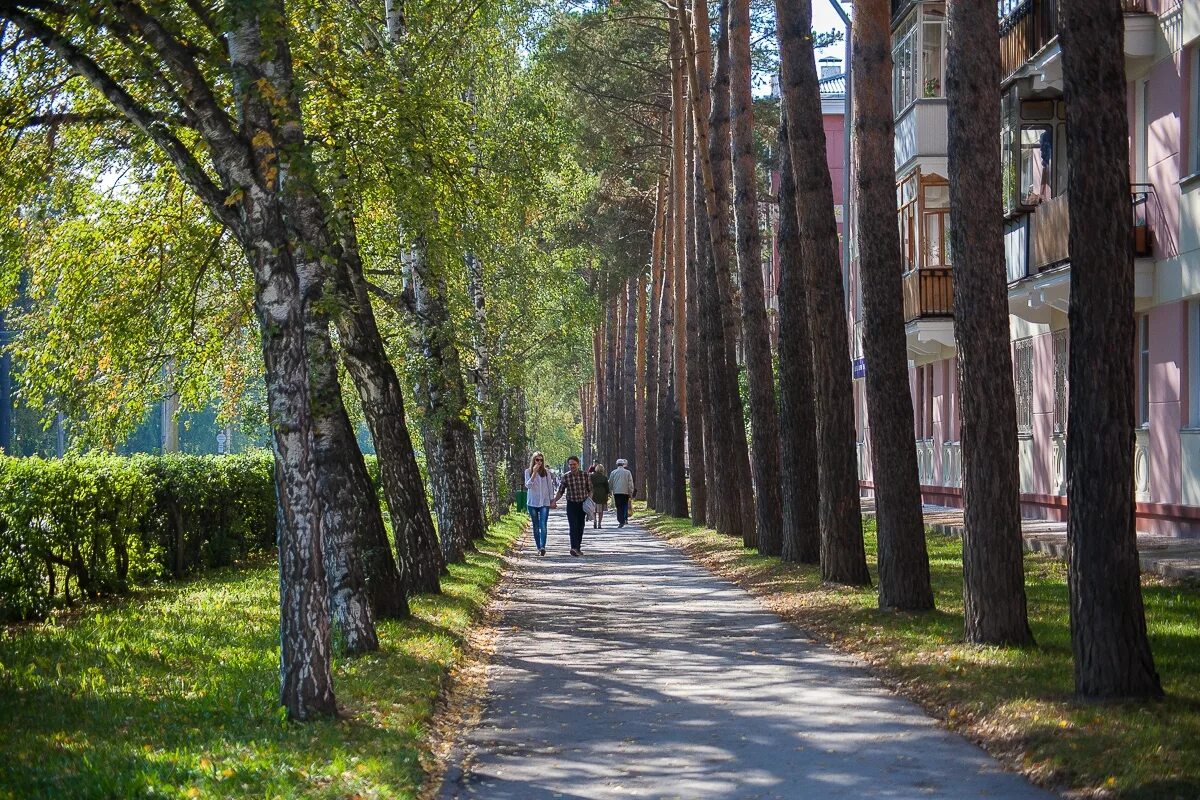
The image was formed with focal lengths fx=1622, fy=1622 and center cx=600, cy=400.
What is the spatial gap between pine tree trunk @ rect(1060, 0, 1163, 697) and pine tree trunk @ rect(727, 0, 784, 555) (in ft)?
49.6

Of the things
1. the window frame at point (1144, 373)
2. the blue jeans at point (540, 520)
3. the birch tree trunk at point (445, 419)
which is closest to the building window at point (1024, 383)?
the window frame at point (1144, 373)

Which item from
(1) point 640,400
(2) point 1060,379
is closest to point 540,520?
(2) point 1060,379

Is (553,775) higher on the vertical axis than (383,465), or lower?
lower

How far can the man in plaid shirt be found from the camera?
30797mm

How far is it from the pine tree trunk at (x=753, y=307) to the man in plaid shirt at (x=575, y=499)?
557cm

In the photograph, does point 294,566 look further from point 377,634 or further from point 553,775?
point 377,634

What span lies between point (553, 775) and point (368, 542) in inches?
257

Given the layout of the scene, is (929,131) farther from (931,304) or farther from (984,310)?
(984,310)

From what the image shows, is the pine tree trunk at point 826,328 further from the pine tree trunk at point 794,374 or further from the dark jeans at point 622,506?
the dark jeans at point 622,506

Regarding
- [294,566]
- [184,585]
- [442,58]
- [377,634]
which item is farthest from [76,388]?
[294,566]

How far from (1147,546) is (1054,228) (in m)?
6.29

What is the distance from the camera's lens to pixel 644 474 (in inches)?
2559

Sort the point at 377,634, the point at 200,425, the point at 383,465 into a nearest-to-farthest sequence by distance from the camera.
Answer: the point at 377,634
the point at 383,465
the point at 200,425

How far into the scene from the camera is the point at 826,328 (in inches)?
734
